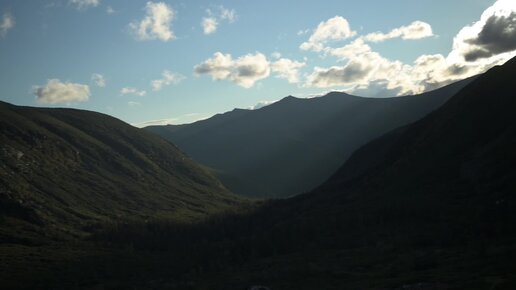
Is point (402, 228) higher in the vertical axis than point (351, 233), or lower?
higher

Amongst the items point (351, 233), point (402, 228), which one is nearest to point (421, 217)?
point (402, 228)

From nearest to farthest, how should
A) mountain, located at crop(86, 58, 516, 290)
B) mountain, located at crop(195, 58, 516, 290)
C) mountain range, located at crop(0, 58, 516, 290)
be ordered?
mountain, located at crop(195, 58, 516, 290) → mountain, located at crop(86, 58, 516, 290) → mountain range, located at crop(0, 58, 516, 290)

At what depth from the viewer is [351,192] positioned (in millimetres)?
165125

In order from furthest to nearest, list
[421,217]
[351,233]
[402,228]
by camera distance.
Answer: [351,233] → [421,217] → [402,228]

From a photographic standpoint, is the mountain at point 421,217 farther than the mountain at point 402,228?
No

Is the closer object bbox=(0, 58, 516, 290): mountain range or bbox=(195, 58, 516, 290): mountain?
bbox=(195, 58, 516, 290): mountain

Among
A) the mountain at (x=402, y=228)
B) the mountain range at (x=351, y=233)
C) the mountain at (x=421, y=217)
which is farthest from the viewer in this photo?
the mountain range at (x=351, y=233)

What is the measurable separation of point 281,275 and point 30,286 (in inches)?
2538

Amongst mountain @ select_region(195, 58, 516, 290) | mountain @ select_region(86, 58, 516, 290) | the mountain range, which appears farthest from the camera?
the mountain range

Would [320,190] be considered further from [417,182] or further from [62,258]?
[62,258]

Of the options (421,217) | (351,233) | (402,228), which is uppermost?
(421,217)

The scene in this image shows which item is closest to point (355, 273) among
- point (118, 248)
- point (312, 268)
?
point (312, 268)

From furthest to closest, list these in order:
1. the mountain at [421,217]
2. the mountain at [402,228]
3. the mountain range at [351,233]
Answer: the mountain range at [351,233] → the mountain at [402,228] → the mountain at [421,217]

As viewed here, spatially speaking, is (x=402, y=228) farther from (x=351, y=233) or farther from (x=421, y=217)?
(x=351, y=233)
